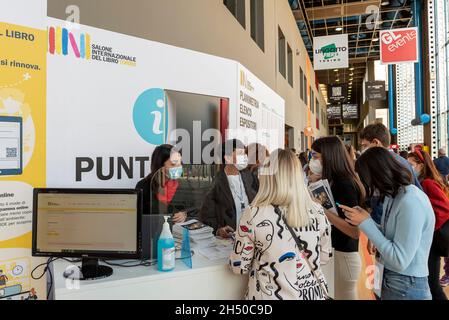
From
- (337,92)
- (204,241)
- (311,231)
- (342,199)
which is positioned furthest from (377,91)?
(311,231)

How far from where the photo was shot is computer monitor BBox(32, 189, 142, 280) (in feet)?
5.22

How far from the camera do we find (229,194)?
2717 mm

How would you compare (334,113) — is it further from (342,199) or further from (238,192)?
(342,199)

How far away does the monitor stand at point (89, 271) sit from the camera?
153 cm

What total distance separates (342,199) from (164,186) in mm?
1072

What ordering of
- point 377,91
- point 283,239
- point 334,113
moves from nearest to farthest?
point 283,239 → point 377,91 → point 334,113

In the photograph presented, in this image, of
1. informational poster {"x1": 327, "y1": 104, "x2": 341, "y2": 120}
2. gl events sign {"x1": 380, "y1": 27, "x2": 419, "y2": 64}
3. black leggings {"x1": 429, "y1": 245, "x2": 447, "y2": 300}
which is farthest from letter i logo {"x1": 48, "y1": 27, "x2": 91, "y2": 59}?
informational poster {"x1": 327, "y1": 104, "x2": 341, "y2": 120}

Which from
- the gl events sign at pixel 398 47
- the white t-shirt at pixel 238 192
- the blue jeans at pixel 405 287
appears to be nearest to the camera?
the blue jeans at pixel 405 287

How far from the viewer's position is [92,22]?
8.47ft

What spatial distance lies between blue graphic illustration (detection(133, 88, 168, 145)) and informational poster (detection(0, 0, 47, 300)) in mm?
943

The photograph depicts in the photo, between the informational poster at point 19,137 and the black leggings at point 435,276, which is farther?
the black leggings at point 435,276

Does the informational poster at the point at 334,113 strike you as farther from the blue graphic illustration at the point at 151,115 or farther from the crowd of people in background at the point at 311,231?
the crowd of people in background at the point at 311,231

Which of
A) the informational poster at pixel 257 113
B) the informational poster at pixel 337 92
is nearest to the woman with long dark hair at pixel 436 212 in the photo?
the informational poster at pixel 257 113

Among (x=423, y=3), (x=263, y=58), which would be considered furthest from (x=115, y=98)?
(x=423, y=3)
